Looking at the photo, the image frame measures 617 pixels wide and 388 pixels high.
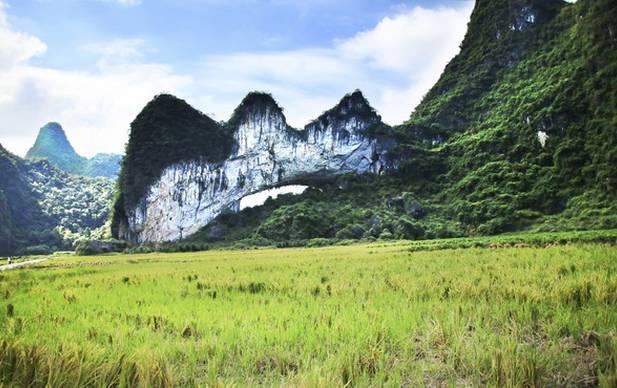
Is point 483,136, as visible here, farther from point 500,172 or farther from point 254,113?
point 254,113

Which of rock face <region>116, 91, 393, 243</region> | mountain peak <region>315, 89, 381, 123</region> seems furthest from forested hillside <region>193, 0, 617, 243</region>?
mountain peak <region>315, 89, 381, 123</region>

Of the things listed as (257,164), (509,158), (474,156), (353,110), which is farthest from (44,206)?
(509,158)

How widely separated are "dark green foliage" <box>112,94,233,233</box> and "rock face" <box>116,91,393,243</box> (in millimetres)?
1753

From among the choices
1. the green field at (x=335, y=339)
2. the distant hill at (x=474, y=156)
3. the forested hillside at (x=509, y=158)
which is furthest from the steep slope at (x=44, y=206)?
the green field at (x=335, y=339)

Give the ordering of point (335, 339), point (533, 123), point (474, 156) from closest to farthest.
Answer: point (335, 339) < point (533, 123) < point (474, 156)

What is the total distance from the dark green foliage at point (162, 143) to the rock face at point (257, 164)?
1.75 meters

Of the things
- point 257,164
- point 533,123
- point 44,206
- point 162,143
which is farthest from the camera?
point 44,206

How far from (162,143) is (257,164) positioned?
21.1 metres

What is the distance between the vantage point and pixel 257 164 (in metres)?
84.6

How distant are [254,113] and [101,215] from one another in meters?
67.6

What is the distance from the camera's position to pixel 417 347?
3.93m

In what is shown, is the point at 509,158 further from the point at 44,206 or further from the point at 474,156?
the point at 44,206

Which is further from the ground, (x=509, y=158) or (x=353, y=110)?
(x=353, y=110)

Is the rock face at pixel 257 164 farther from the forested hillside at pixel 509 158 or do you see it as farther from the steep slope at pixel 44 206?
the steep slope at pixel 44 206
